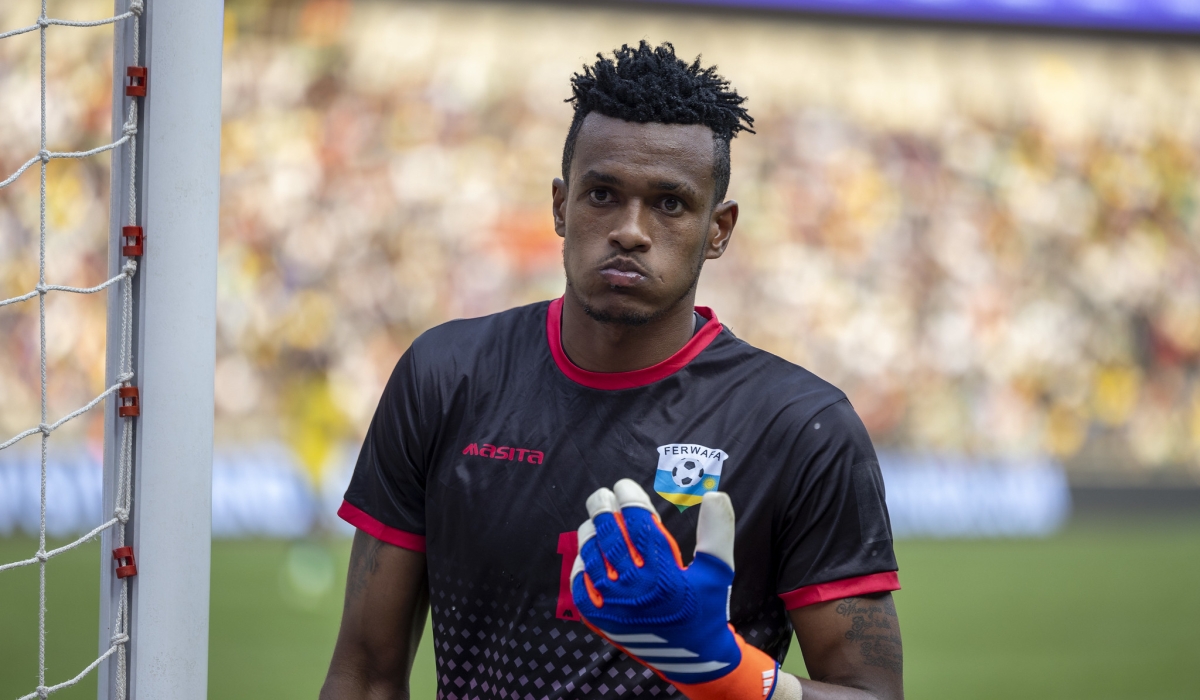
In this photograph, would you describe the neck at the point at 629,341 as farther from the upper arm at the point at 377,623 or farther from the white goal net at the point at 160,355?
the white goal net at the point at 160,355

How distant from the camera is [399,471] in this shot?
6.15 feet

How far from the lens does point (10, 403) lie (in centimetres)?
718

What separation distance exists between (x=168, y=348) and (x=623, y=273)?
759mm

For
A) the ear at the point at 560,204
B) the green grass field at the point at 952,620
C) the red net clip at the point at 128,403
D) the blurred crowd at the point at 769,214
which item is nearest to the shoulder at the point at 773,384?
the ear at the point at 560,204

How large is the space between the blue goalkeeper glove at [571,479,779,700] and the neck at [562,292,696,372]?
0.45 metres

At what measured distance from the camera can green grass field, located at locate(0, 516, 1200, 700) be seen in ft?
15.9

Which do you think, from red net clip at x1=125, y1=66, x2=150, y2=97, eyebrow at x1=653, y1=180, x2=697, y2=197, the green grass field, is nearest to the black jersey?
eyebrow at x1=653, y1=180, x2=697, y2=197

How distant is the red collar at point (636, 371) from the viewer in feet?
6.04

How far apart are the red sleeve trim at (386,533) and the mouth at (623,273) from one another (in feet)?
1.82

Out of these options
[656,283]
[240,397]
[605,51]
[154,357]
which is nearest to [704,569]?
[656,283]

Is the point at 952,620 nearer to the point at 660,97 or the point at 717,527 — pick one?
the point at 660,97

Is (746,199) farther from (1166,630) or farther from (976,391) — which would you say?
(1166,630)

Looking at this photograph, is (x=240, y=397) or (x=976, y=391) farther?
(x=976, y=391)

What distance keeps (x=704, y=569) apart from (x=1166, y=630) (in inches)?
212
